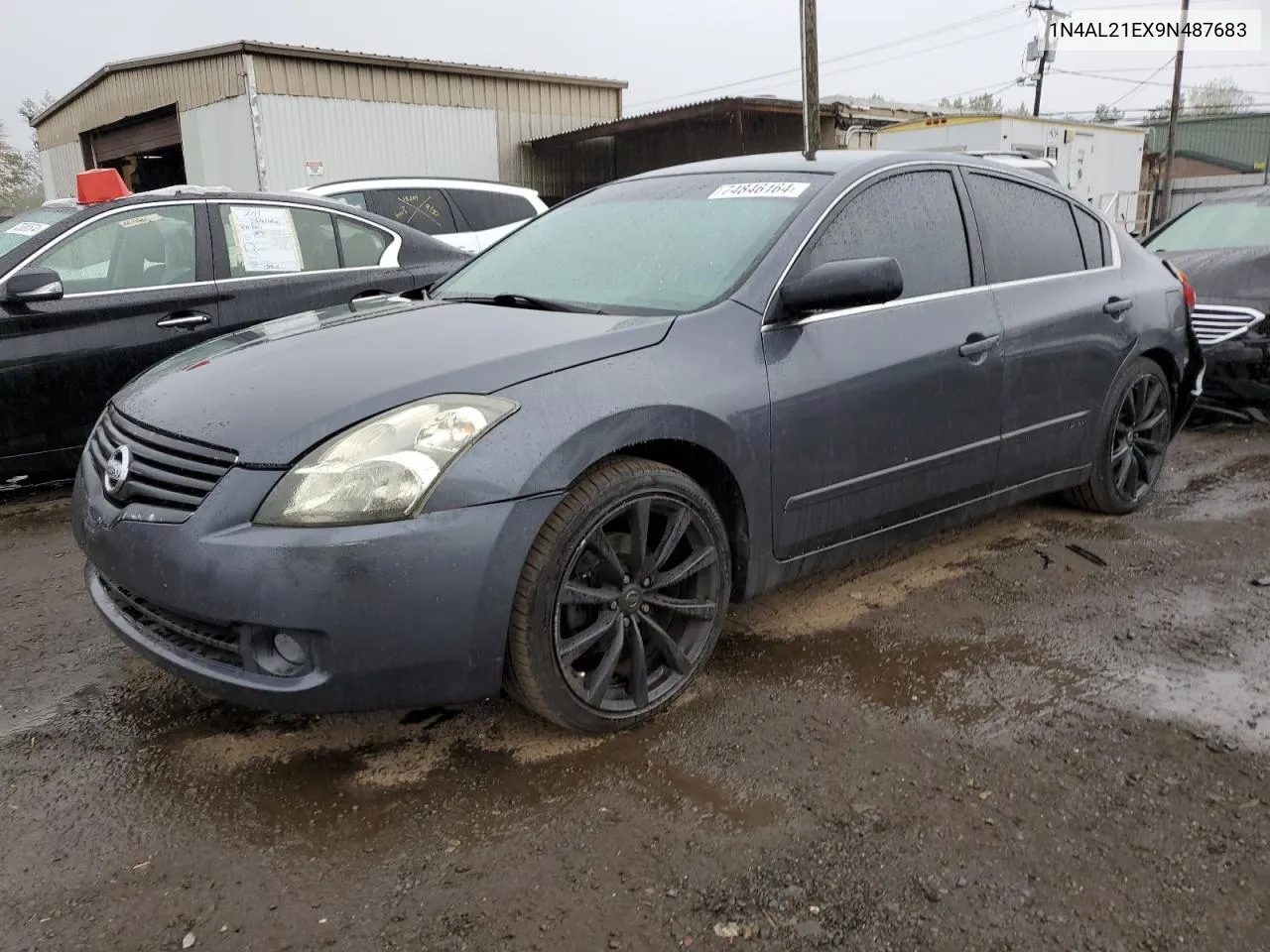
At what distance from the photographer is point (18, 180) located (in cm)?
5594

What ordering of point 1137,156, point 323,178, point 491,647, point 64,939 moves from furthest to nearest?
1. point 1137,156
2. point 323,178
3. point 491,647
4. point 64,939

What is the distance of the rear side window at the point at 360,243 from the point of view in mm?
5543

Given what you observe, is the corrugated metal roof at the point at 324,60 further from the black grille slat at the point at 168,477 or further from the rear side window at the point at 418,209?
the black grille slat at the point at 168,477

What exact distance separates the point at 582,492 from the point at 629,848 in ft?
2.76

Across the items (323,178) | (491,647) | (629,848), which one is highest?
(323,178)

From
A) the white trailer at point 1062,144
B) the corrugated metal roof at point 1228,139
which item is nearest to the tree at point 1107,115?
the corrugated metal roof at point 1228,139

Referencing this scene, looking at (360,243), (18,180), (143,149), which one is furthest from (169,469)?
(18,180)

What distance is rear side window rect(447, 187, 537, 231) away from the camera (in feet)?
28.9

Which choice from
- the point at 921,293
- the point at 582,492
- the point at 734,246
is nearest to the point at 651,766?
the point at 582,492

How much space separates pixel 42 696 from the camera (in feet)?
9.57

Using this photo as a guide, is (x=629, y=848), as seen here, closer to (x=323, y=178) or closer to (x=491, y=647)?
(x=491, y=647)

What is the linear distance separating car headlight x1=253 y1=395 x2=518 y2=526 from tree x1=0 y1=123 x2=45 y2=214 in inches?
2431

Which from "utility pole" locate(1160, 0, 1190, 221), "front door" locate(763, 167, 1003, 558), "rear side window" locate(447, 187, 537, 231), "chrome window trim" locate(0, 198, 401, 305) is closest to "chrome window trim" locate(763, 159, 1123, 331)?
"front door" locate(763, 167, 1003, 558)

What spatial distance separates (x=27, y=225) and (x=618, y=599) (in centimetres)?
465
